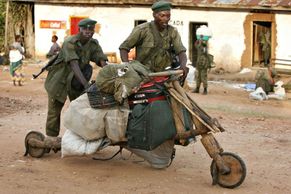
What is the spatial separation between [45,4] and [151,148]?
62.7ft

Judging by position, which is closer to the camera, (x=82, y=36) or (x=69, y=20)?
(x=82, y=36)

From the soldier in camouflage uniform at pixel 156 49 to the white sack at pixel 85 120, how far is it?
1.53ft

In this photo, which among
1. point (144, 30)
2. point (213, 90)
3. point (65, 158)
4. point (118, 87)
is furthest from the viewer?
point (213, 90)

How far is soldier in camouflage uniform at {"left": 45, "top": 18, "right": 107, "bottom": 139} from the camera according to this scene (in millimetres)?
6424

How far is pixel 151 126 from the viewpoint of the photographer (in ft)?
18.4

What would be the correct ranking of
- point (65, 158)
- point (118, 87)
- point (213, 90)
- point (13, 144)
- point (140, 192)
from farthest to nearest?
point (213, 90)
point (13, 144)
point (65, 158)
point (118, 87)
point (140, 192)

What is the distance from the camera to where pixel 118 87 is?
584 centimetres

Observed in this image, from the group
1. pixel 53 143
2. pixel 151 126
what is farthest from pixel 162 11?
pixel 53 143

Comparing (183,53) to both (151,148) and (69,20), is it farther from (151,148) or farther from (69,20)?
(69,20)

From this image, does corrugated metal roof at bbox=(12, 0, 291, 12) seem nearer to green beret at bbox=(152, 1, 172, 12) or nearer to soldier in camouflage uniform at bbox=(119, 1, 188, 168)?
soldier in camouflage uniform at bbox=(119, 1, 188, 168)

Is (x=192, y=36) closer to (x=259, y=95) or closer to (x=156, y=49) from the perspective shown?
(x=259, y=95)

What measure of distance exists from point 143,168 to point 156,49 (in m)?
1.29

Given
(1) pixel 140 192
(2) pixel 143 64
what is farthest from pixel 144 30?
(1) pixel 140 192

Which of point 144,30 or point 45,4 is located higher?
point 45,4
